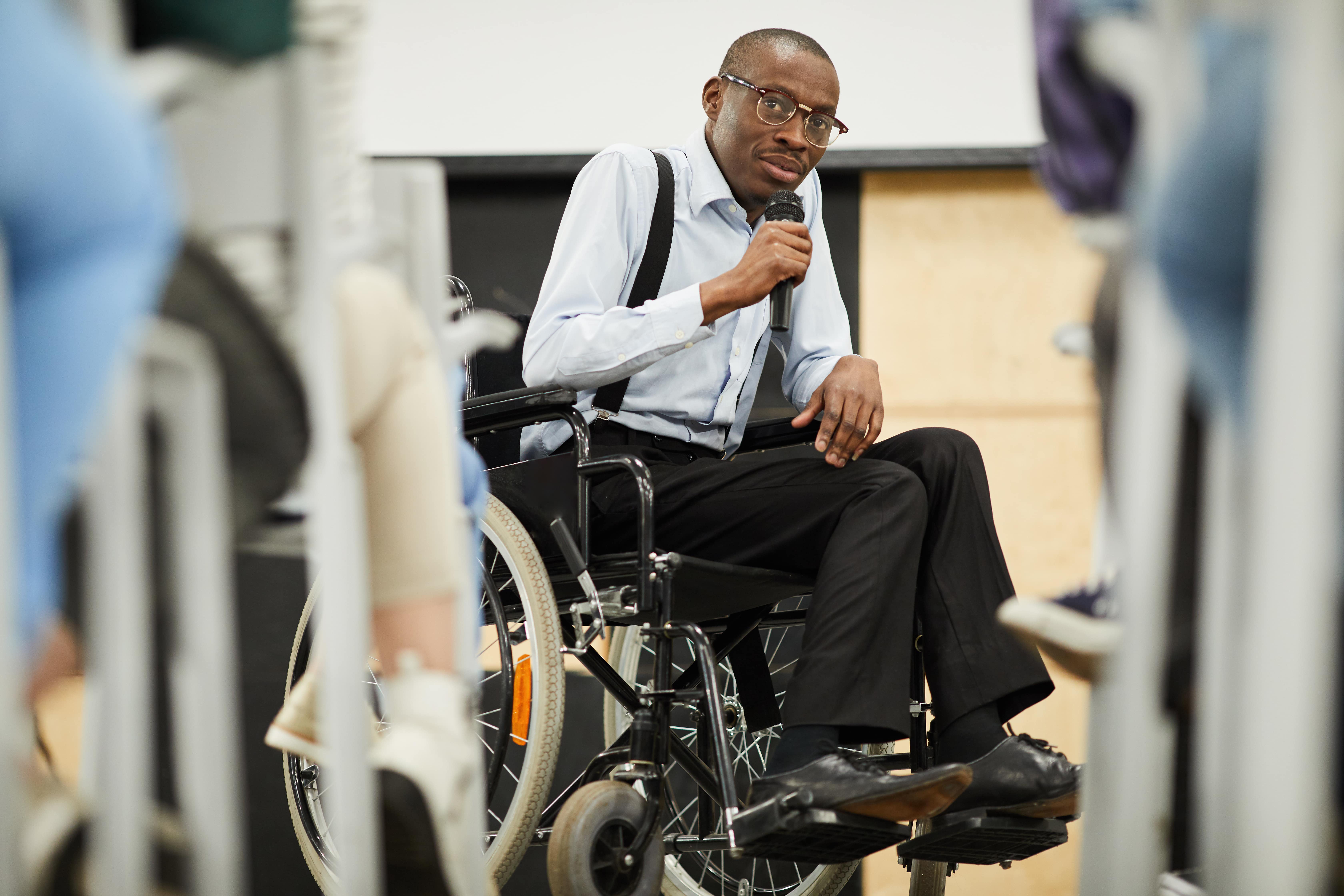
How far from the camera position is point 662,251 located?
1.66m

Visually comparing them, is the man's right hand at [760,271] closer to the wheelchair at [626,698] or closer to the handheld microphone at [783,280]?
the handheld microphone at [783,280]

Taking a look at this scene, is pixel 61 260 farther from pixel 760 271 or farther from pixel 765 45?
pixel 765 45

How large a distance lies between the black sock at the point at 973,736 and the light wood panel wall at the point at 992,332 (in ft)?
5.48

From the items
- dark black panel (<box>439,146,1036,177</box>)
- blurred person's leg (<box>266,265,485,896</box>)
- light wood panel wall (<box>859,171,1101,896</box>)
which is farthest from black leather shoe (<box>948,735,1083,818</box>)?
→ dark black panel (<box>439,146,1036,177</box>)

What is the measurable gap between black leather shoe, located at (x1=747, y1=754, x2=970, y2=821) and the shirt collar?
91 cm

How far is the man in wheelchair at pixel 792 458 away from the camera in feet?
3.81

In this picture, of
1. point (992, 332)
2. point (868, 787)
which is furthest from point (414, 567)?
point (992, 332)

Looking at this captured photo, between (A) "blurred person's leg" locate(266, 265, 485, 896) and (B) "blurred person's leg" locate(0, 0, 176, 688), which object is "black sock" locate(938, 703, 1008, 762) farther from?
(B) "blurred person's leg" locate(0, 0, 176, 688)

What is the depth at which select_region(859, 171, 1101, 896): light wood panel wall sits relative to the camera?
2832 mm

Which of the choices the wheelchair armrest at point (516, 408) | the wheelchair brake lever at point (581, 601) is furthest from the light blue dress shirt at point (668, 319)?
the wheelchair brake lever at point (581, 601)

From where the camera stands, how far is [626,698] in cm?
149

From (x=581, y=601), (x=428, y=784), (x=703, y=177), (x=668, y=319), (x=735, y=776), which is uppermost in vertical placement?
(x=703, y=177)

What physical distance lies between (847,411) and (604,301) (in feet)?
1.26

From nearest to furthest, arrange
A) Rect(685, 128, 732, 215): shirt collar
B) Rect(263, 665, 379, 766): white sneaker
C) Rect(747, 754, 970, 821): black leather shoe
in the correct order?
Rect(263, 665, 379, 766): white sneaker, Rect(747, 754, 970, 821): black leather shoe, Rect(685, 128, 732, 215): shirt collar
